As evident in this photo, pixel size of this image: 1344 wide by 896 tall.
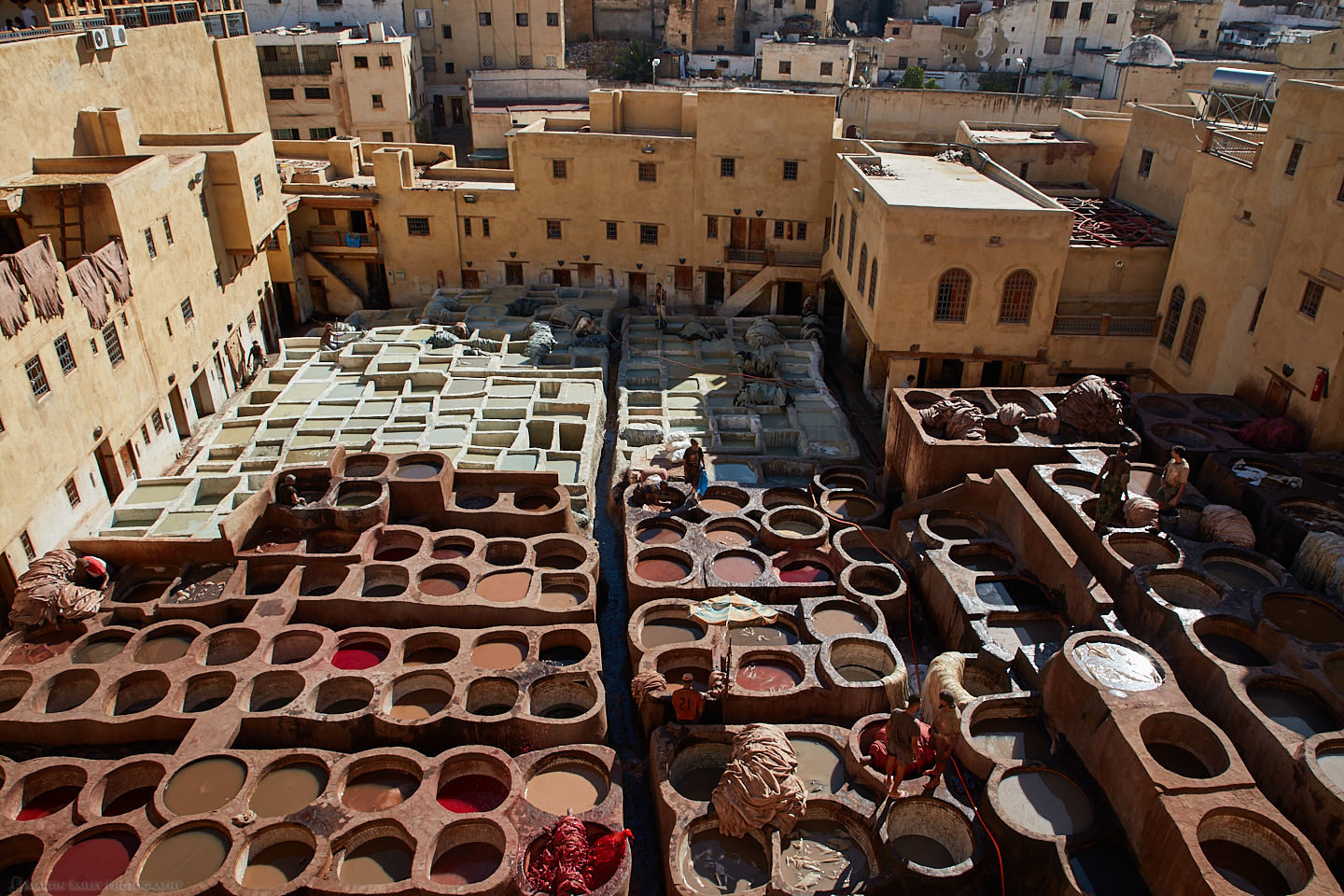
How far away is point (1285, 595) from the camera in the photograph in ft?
53.5

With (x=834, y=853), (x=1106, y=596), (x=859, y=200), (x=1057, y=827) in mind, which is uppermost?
(x=859, y=200)

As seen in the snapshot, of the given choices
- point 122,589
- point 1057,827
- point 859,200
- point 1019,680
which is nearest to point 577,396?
point 859,200

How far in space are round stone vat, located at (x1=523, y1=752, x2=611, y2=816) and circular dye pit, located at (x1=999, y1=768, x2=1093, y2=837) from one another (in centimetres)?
625

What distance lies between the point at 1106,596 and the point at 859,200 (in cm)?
1562

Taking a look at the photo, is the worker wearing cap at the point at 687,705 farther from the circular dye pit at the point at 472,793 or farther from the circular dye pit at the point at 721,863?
the circular dye pit at the point at 472,793

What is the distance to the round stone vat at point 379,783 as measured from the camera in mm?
15016

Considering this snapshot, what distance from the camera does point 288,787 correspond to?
49.5 feet

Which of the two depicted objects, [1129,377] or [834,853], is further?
[1129,377]

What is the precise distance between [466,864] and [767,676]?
625cm

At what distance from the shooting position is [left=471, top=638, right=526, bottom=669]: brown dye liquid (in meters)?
17.7

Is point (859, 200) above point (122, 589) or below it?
above

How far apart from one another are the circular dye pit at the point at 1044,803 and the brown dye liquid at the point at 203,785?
12.0 metres

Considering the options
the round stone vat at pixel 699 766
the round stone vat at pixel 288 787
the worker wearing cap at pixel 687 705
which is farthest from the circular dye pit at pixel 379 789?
the worker wearing cap at pixel 687 705

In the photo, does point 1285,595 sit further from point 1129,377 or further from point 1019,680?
point 1129,377
